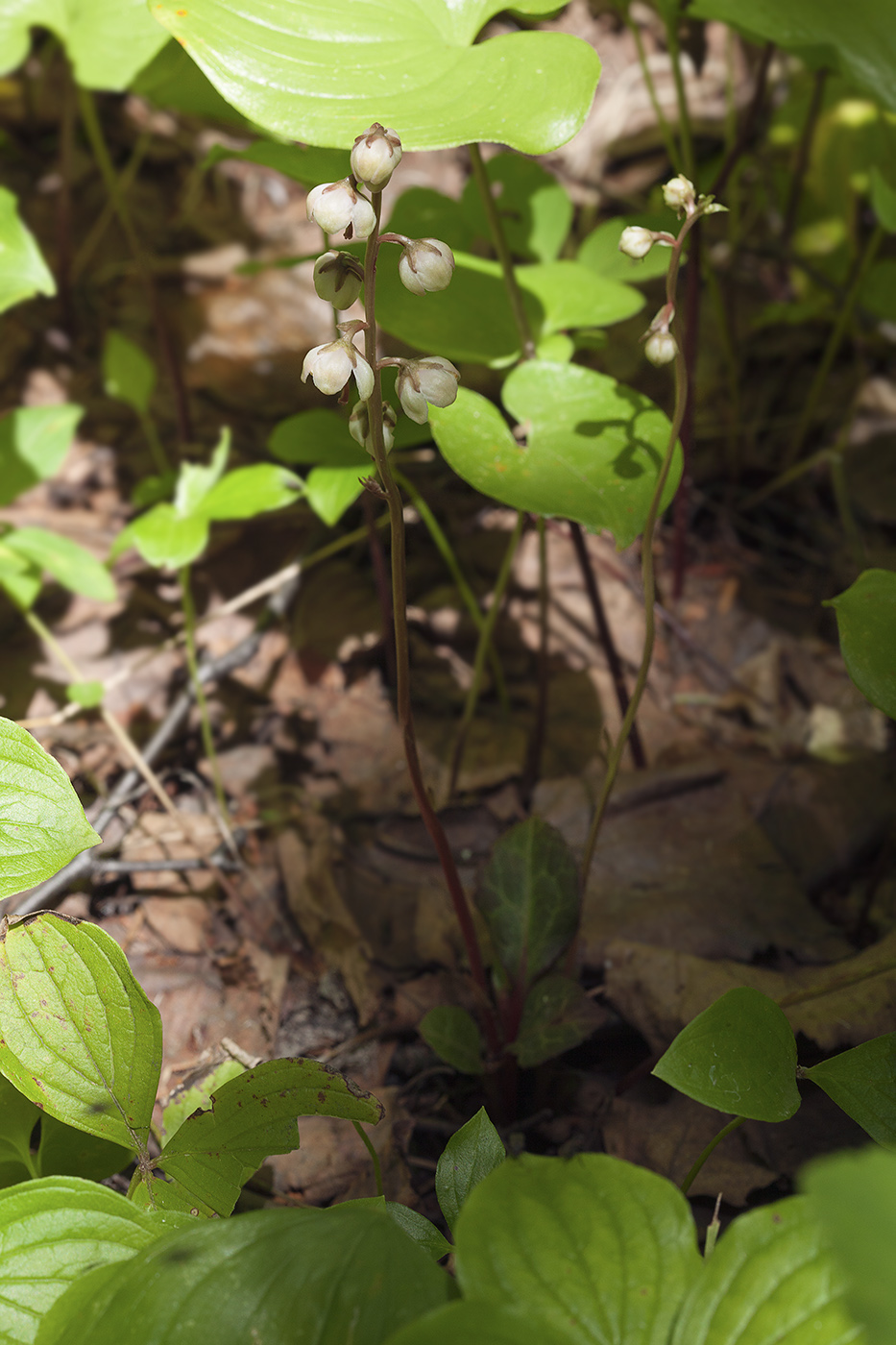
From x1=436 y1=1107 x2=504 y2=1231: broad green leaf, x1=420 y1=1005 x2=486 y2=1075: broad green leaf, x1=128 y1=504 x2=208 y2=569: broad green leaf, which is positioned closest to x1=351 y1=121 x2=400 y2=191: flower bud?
x1=128 y1=504 x2=208 y2=569: broad green leaf

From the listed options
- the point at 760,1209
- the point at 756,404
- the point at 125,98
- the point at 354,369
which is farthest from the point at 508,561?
the point at 125,98

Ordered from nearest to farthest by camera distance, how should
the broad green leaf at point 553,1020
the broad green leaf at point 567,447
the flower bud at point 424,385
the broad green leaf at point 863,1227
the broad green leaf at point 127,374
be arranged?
1. the broad green leaf at point 863,1227
2. the flower bud at point 424,385
3. the broad green leaf at point 567,447
4. the broad green leaf at point 553,1020
5. the broad green leaf at point 127,374

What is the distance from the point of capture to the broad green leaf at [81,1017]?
2.94ft

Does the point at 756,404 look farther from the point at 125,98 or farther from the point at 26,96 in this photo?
the point at 26,96

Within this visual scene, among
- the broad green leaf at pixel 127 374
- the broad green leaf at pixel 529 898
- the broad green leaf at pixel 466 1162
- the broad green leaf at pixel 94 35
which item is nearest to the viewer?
the broad green leaf at pixel 466 1162

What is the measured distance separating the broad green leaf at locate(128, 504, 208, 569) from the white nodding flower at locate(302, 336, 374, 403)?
0.62 meters

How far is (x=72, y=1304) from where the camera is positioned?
2.35ft

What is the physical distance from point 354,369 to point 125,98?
229 centimetres

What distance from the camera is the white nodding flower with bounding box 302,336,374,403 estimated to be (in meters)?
0.74

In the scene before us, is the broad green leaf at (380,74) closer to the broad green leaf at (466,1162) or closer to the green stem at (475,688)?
the green stem at (475,688)

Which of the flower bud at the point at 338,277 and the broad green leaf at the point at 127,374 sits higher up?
the flower bud at the point at 338,277

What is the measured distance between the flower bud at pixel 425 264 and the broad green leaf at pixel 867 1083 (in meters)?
0.80

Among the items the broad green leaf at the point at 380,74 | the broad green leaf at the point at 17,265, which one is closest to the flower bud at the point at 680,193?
the broad green leaf at the point at 380,74

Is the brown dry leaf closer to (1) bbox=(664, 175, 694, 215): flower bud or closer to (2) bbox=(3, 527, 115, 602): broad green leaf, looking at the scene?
(1) bbox=(664, 175, 694, 215): flower bud
